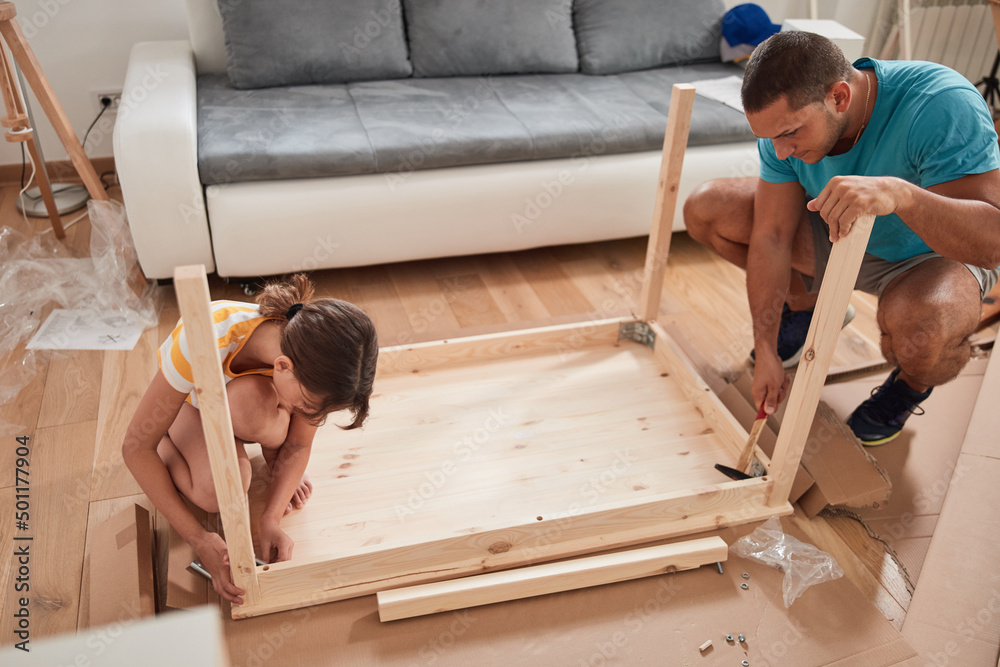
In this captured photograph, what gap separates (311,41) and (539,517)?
5.77ft

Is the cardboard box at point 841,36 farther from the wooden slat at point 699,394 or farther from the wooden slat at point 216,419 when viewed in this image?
the wooden slat at point 216,419

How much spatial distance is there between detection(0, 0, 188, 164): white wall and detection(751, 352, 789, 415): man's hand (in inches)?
91.5

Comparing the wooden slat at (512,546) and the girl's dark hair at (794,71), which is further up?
the girl's dark hair at (794,71)

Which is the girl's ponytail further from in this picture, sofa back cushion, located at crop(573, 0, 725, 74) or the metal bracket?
sofa back cushion, located at crop(573, 0, 725, 74)

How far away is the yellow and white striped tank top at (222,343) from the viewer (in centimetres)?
115

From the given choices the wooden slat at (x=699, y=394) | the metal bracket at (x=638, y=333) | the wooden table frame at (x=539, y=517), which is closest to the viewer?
the wooden table frame at (x=539, y=517)

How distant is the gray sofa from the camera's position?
1969 millimetres

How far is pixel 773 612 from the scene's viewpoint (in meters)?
1.30

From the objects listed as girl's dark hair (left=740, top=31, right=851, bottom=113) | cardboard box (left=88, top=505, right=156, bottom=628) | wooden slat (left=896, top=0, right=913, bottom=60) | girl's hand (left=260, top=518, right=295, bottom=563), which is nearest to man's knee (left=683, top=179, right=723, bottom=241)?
girl's dark hair (left=740, top=31, right=851, bottom=113)

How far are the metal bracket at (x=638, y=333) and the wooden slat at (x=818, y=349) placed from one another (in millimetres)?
555

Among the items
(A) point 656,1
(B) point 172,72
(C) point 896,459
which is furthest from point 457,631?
(A) point 656,1

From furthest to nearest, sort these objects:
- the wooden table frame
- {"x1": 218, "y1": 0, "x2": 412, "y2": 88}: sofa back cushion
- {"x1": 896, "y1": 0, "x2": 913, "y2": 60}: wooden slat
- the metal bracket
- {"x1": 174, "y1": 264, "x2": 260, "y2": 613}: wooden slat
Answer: {"x1": 896, "y1": 0, "x2": 913, "y2": 60}: wooden slat < {"x1": 218, "y1": 0, "x2": 412, "y2": 88}: sofa back cushion < the metal bracket < the wooden table frame < {"x1": 174, "y1": 264, "x2": 260, "y2": 613}: wooden slat

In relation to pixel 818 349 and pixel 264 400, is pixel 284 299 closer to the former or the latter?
pixel 264 400

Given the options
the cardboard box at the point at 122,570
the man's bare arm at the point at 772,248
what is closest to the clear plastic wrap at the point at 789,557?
the man's bare arm at the point at 772,248
